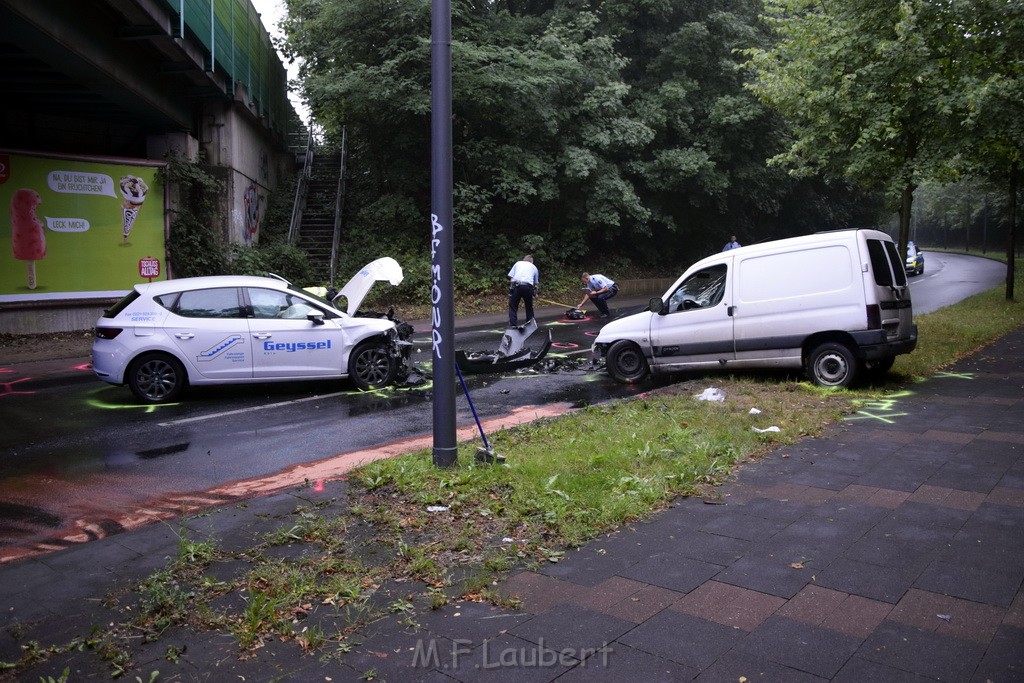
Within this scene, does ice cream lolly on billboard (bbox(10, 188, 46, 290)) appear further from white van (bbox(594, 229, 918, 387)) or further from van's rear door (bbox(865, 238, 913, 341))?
van's rear door (bbox(865, 238, 913, 341))

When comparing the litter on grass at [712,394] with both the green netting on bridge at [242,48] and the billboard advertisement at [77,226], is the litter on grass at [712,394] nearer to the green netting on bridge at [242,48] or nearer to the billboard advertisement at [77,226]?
the green netting on bridge at [242,48]

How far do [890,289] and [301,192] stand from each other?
21.1 meters

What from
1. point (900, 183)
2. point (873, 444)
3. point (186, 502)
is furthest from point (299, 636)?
point (900, 183)

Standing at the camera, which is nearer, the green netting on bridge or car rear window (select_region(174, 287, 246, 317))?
car rear window (select_region(174, 287, 246, 317))

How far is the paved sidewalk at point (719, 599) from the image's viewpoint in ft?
10.8

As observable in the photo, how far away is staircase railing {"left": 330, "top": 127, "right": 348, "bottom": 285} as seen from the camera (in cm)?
2300

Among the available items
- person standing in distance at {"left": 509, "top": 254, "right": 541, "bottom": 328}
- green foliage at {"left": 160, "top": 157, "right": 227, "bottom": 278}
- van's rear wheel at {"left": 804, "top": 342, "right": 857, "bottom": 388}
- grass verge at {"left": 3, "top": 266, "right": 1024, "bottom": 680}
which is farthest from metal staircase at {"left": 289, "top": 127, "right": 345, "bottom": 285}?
grass verge at {"left": 3, "top": 266, "right": 1024, "bottom": 680}

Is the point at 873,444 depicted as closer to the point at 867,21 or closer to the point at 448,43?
the point at 448,43

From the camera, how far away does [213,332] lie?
9.79 metres

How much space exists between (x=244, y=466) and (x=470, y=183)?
18.4m

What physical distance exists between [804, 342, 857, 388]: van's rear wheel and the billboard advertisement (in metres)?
13.9

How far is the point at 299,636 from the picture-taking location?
3586mm

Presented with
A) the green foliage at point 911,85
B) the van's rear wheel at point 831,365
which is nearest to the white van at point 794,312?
the van's rear wheel at point 831,365

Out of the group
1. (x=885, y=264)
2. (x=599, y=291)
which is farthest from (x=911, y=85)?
(x=599, y=291)
